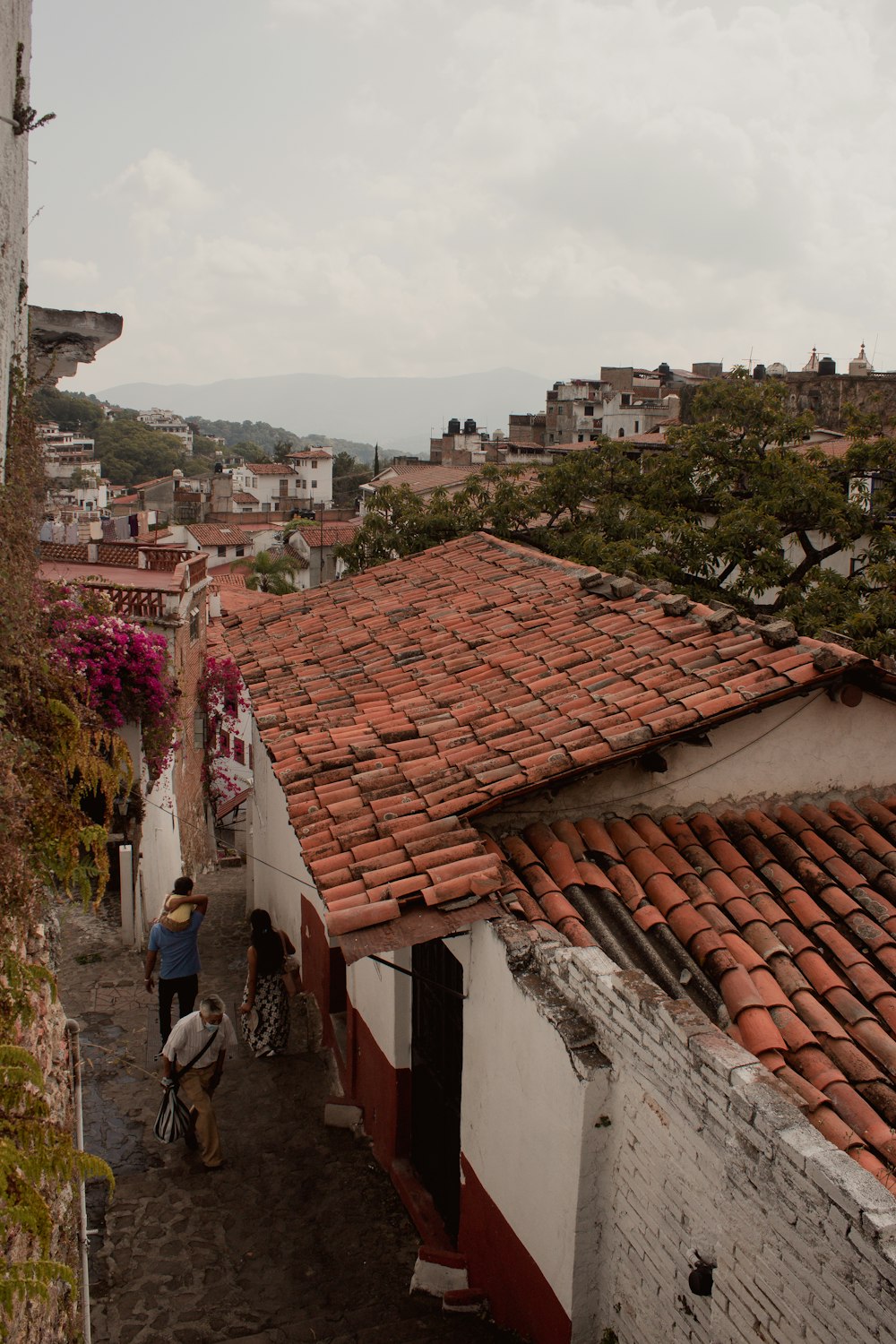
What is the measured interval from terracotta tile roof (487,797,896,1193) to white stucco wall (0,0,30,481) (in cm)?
489

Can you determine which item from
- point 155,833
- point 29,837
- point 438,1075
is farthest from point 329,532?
point 29,837

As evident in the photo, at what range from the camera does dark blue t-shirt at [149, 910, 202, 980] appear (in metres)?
8.92

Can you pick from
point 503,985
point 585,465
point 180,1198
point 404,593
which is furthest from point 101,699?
point 585,465

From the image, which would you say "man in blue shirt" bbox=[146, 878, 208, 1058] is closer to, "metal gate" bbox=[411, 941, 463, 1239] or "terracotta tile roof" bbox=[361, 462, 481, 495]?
"metal gate" bbox=[411, 941, 463, 1239]

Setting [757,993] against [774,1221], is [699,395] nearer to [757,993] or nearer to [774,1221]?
[757,993]

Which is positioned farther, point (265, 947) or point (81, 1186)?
point (265, 947)

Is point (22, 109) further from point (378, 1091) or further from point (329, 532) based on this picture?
point (329, 532)

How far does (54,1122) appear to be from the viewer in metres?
4.90

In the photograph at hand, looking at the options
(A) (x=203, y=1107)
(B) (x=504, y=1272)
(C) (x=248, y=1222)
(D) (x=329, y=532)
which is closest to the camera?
(B) (x=504, y=1272)

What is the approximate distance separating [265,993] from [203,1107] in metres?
1.63

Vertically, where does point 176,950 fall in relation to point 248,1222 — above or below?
above

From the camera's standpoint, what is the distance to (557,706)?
723 centimetres

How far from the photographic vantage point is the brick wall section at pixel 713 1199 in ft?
11.3

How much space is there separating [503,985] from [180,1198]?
11.8ft
